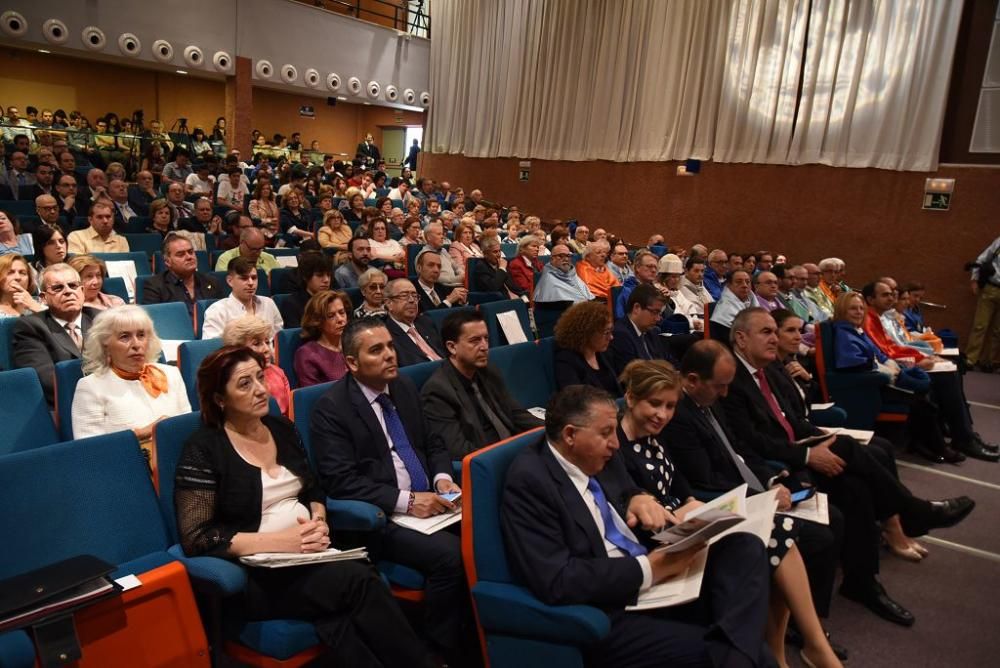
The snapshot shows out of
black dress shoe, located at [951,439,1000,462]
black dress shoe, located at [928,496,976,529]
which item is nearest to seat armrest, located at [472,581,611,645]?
black dress shoe, located at [928,496,976,529]

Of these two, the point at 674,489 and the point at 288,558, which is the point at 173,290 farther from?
the point at 674,489

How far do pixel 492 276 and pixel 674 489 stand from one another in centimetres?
370

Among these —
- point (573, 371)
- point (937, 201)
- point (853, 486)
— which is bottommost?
point (853, 486)

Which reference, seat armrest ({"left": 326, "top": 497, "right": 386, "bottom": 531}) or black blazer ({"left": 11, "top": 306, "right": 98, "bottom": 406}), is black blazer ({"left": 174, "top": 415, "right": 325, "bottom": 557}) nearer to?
seat armrest ({"left": 326, "top": 497, "right": 386, "bottom": 531})

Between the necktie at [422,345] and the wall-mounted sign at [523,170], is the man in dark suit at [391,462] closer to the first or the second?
the necktie at [422,345]

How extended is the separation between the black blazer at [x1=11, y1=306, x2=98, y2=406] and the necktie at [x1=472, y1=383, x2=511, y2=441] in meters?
1.61

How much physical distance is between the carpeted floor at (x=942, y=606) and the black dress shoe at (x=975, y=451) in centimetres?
60

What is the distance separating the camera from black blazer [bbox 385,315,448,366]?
11.6 ft

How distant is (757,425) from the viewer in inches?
114

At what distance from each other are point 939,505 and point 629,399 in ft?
5.31

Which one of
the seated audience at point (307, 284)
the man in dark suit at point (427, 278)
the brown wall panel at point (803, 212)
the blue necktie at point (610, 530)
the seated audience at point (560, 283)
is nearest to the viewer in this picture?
the blue necktie at point (610, 530)

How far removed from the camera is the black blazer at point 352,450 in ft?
7.18

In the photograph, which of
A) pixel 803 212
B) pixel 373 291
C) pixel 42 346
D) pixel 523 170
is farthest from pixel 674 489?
pixel 523 170

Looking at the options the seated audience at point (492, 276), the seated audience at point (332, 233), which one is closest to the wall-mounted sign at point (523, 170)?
the seated audience at point (332, 233)
